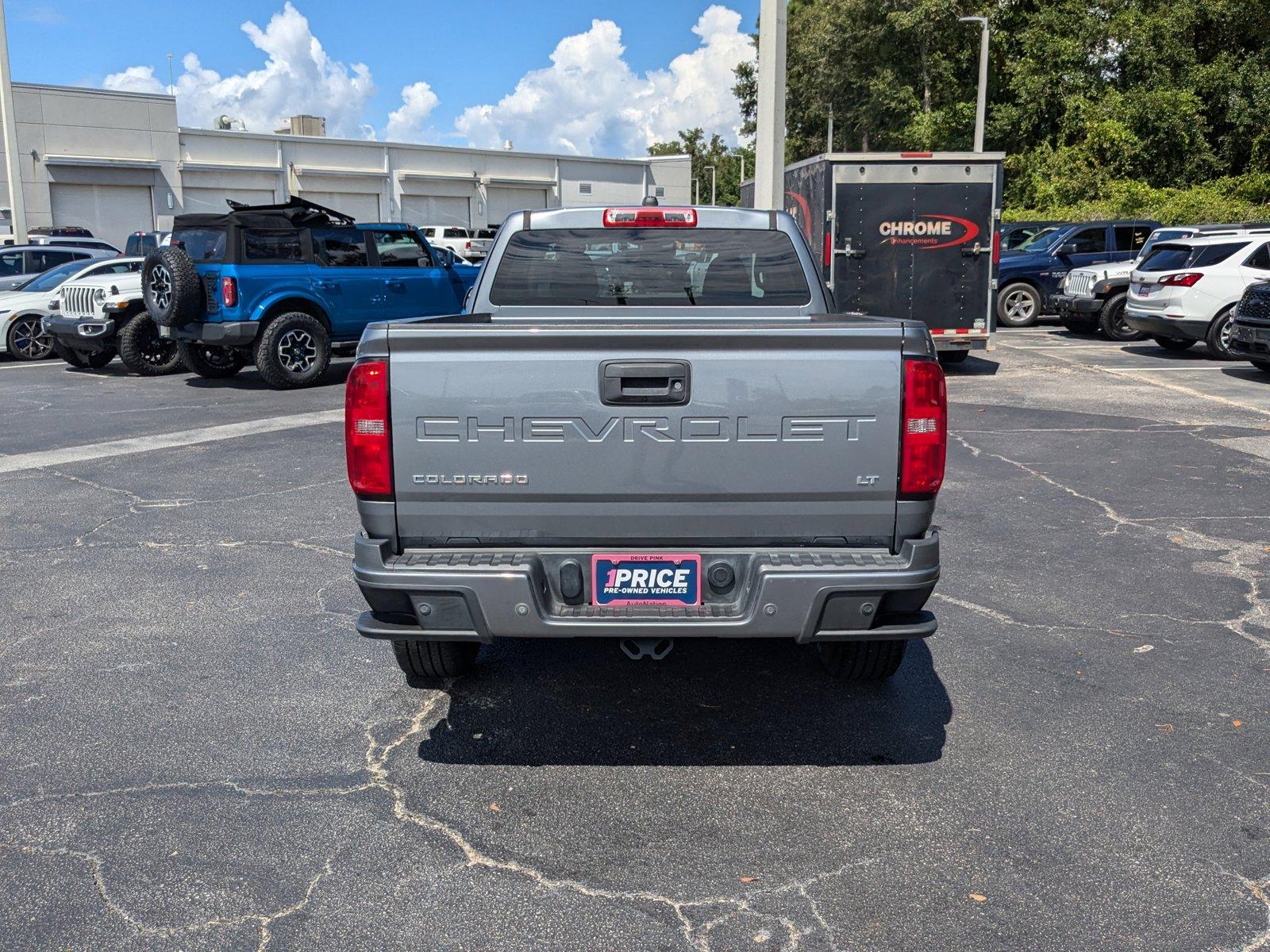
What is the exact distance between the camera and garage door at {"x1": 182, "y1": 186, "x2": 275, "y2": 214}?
151ft

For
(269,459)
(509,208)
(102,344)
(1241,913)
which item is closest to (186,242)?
(102,344)

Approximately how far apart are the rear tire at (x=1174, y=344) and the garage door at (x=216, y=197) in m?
37.4

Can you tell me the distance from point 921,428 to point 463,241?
36493 mm

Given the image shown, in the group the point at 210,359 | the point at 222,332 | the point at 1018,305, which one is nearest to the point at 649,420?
the point at 222,332

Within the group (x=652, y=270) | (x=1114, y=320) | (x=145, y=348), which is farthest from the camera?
(x=1114, y=320)

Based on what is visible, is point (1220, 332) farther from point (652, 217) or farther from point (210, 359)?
point (210, 359)

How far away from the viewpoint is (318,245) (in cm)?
1413

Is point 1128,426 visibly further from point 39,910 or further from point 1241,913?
point 39,910

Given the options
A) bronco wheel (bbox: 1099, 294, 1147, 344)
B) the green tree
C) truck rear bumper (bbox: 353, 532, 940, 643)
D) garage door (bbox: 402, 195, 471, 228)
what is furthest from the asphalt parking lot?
the green tree

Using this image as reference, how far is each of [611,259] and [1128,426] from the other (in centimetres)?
740

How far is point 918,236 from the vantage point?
47.7 ft

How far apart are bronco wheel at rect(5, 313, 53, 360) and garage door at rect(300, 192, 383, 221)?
112 feet

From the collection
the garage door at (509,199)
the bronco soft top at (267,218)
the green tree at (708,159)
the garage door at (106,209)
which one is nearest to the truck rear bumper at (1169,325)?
the bronco soft top at (267,218)

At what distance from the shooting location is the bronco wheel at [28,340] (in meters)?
17.3
